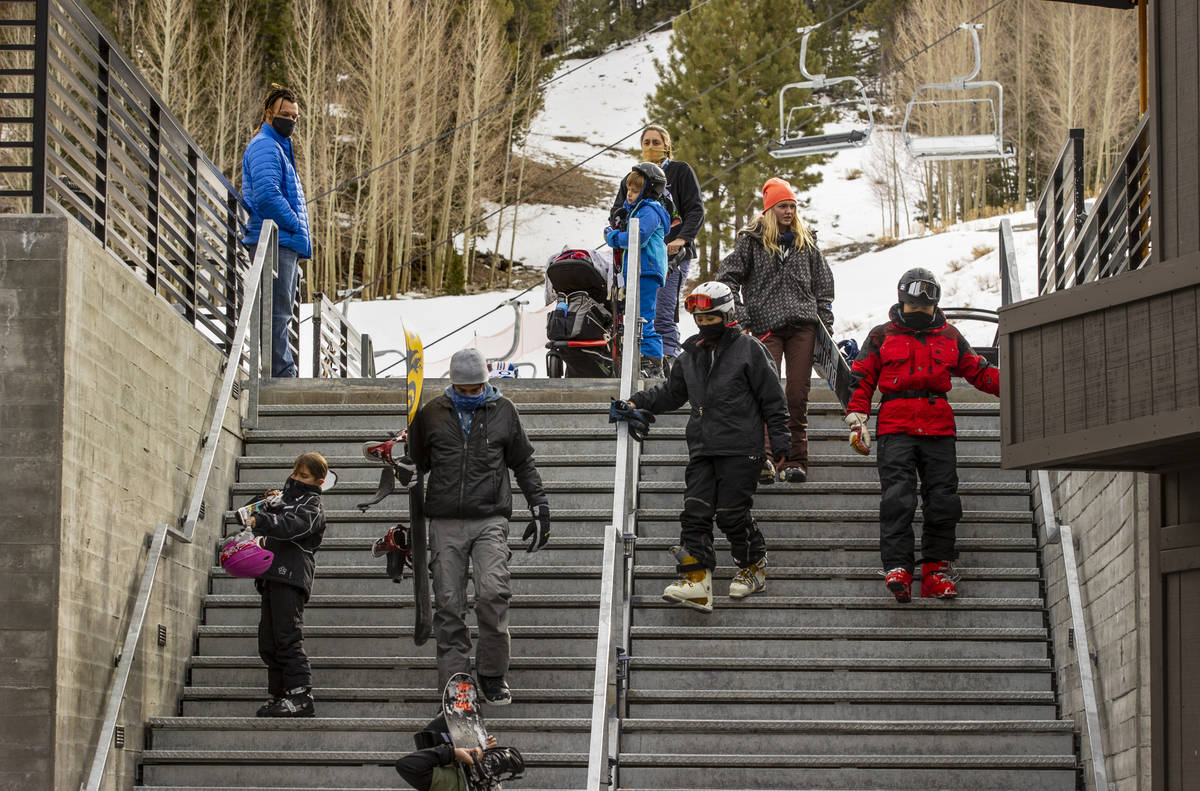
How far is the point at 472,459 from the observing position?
7988mm

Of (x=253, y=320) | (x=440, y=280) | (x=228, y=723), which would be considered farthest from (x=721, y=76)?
(x=228, y=723)

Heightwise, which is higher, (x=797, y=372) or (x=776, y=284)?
(x=776, y=284)

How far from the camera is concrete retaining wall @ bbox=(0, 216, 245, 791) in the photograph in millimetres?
7031

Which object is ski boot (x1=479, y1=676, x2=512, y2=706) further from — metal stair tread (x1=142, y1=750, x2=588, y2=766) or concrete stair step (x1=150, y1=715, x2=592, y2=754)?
metal stair tread (x1=142, y1=750, x2=588, y2=766)

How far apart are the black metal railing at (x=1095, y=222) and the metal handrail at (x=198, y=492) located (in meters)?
5.03

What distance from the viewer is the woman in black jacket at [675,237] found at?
448 inches

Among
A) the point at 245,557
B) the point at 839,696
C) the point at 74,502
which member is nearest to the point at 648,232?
the point at 839,696

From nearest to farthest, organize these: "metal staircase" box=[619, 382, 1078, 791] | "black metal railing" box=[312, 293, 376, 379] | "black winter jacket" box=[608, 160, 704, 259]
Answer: "metal staircase" box=[619, 382, 1078, 791]
"black winter jacket" box=[608, 160, 704, 259]
"black metal railing" box=[312, 293, 376, 379]

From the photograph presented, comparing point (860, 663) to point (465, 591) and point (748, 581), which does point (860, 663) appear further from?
point (465, 591)

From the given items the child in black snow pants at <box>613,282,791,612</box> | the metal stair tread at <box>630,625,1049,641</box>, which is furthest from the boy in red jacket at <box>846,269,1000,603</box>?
the child in black snow pants at <box>613,282,791,612</box>

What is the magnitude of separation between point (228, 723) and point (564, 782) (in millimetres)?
1745

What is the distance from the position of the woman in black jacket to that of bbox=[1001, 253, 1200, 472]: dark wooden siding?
4766 millimetres

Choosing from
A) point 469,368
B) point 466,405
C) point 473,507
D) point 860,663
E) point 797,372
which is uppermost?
point 797,372

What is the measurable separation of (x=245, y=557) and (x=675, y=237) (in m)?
4.76
